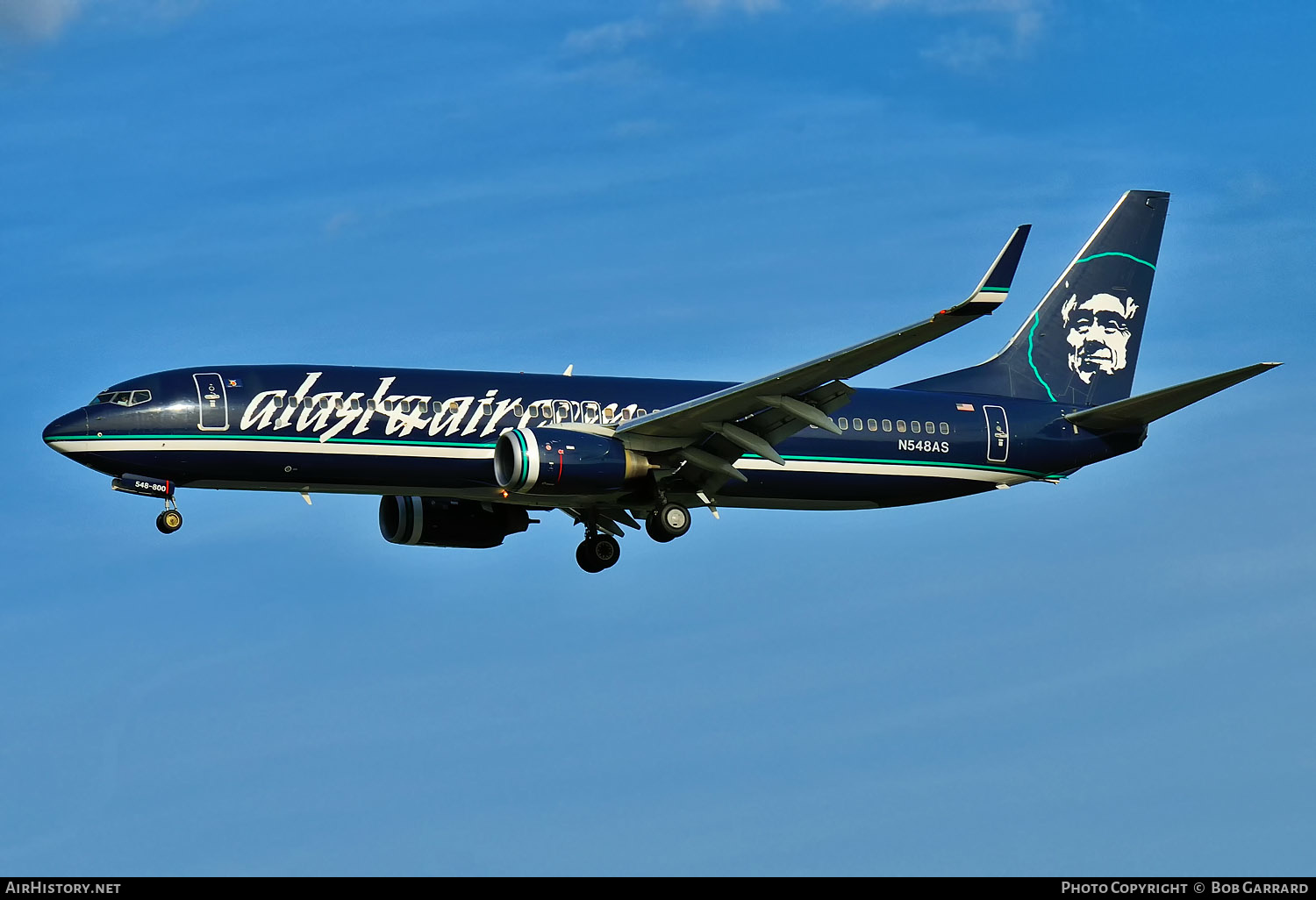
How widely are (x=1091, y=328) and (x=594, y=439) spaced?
18.2 metres

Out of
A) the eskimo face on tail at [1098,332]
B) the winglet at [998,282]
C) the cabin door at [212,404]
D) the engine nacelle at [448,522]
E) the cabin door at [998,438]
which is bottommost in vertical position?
the winglet at [998,282]

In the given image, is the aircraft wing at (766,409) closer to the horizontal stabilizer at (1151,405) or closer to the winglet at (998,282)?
the winglet at (998,282)

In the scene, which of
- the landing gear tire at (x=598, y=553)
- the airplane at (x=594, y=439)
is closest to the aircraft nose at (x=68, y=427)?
the airplane at (x=594, y=439)

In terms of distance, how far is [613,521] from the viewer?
180 feet

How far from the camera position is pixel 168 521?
48.9 meters

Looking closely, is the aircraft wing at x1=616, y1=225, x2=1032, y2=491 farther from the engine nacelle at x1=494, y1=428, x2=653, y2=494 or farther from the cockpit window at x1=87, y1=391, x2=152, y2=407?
the cockpit window at x1=87, y1=391, x2=152, y2=407

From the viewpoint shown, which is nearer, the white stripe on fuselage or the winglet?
the winglet

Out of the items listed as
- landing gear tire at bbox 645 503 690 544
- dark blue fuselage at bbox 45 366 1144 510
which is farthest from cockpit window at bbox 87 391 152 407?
landing gear tire at bbox 645 503 690 544

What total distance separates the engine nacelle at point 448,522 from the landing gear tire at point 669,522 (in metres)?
5.50

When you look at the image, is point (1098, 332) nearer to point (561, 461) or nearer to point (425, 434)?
point (561, 461)

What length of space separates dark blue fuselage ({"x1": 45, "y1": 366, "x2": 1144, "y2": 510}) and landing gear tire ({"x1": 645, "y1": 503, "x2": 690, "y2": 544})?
1456mm

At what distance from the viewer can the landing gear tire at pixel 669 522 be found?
2016 inches

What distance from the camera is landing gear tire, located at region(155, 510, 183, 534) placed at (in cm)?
4884
